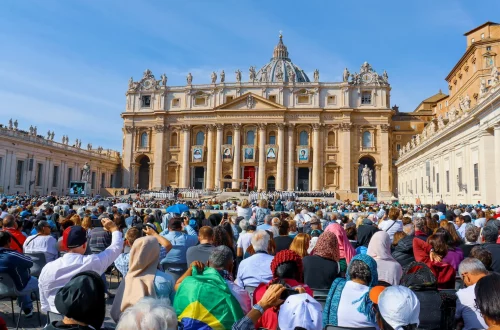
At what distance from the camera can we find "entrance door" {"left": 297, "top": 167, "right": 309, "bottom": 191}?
60562 mm

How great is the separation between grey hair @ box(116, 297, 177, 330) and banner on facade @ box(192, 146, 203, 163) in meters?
60.5

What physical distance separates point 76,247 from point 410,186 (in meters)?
45.6

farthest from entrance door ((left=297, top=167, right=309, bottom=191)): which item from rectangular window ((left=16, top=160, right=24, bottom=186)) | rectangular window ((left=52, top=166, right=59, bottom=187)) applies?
rectangular window ((left=16, top=160, right=24, bottom=186))

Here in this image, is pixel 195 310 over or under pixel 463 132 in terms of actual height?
under

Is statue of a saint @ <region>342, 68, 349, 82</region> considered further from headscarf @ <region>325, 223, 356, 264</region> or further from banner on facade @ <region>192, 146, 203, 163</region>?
headscarf @ <region>325, 223, 356, 264</region>

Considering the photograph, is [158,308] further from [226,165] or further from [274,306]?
[226,165]

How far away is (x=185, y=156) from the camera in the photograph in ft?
205

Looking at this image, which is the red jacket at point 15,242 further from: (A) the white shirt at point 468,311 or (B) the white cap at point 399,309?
(A) the white shirt at point 468,311

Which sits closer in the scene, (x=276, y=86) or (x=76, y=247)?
(x=76, y=247)

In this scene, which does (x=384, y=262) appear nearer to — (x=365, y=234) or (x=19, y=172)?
(x=365, y=234)

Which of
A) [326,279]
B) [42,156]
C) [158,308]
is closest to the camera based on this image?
[158,308]

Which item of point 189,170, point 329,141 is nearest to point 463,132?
point 329,141

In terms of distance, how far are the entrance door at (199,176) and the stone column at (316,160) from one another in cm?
1787

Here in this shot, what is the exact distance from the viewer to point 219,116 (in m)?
61.5
